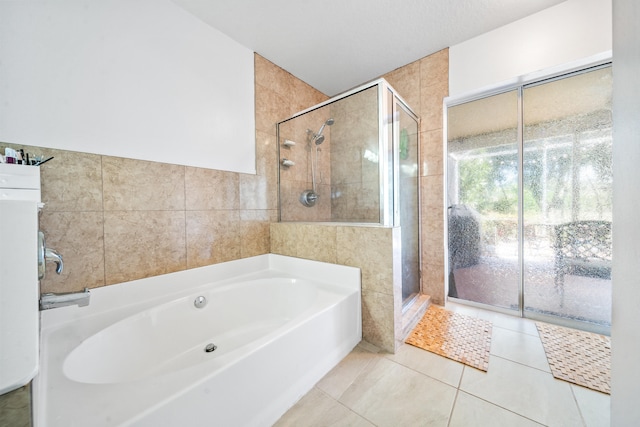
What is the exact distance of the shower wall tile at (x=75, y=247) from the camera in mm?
1139

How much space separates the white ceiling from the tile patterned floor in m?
2.37

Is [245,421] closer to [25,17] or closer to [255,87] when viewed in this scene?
[25,17]

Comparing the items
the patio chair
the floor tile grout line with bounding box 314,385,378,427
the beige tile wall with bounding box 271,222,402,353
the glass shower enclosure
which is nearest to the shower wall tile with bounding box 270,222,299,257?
the glass shower enclosure

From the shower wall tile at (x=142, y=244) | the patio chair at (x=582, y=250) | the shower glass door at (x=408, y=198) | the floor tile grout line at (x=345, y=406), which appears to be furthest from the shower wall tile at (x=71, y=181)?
the patio chair at (x=582, y=250)

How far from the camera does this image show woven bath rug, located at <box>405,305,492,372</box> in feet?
4.61

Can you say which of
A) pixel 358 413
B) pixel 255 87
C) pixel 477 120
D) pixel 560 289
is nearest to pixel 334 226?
pixel 358 413

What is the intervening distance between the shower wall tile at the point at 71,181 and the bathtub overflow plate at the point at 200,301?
742mm

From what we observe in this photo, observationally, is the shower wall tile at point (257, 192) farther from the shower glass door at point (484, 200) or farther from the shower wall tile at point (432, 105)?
the shower glass door at point (484, 200)

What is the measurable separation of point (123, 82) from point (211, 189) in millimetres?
782

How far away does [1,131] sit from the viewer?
1021mm

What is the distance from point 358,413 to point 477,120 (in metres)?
2.41

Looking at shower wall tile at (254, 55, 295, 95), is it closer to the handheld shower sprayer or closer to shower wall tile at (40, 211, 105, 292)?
the handheld shower sprayer

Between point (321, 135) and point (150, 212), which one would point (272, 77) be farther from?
point (150, 212)

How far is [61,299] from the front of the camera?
2.90ft
